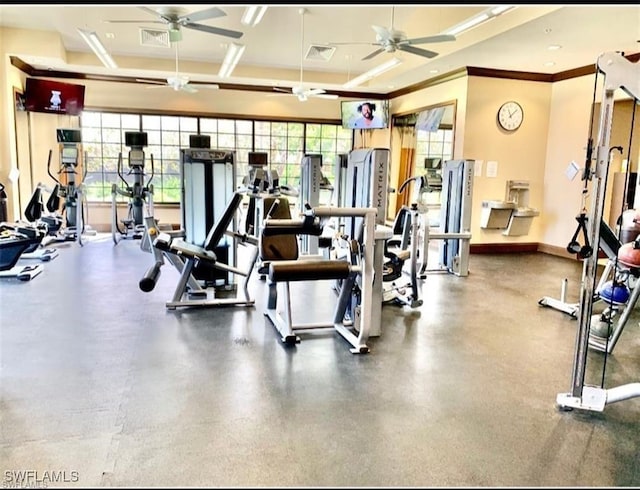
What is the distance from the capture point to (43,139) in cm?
866

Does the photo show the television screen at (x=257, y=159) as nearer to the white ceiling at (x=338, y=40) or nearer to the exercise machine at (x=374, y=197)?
the exercise machine at (x=374, y=197)

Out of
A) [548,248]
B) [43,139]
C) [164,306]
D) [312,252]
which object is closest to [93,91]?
[43,139]

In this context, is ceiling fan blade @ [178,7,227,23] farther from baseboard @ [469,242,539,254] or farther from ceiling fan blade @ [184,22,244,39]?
baseboard @ [469,242,539,254]

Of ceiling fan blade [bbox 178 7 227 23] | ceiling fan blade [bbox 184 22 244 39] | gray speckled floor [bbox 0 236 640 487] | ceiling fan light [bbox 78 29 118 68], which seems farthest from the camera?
ceiling fan light [bbox 78 29 118 68]

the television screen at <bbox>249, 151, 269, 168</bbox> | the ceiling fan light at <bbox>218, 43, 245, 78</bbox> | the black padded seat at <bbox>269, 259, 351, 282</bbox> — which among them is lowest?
the black padded seat at <bbox>269, 259, 351, 282</bbox>

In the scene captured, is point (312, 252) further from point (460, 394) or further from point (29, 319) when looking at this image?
point (460, 394)

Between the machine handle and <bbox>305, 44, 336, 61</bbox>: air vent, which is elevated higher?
<bbox>305, 44, 336, 61</bbox>: air vent

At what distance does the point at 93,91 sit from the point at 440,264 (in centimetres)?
723

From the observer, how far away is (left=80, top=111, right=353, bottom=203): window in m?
9.52

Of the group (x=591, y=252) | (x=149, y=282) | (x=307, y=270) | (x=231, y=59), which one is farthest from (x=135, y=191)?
(x=591, y=252)

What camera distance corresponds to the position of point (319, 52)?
813cm

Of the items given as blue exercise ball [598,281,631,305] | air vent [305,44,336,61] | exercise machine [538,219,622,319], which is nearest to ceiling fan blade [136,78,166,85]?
air vent [305,44,336,61]

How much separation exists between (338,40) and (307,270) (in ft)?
18.5

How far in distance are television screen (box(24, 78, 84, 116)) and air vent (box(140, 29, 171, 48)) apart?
5.59 feet
